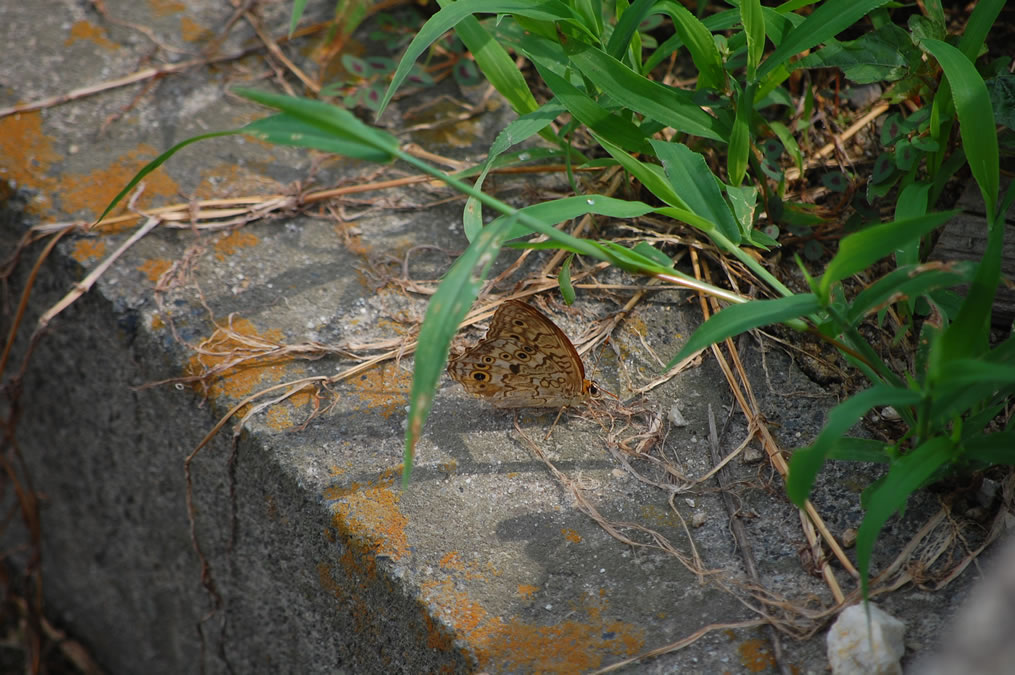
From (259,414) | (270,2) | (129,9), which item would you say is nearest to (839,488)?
(259,414)

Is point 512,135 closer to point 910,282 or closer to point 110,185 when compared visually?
point 910,282

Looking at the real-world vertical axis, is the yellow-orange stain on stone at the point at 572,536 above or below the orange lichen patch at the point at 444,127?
below

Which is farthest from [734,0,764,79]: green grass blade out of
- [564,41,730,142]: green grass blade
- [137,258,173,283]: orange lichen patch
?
[137,258,173,283]: orange lichen patch

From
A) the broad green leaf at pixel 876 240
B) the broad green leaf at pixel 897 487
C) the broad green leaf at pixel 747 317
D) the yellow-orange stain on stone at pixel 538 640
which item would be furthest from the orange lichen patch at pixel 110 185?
the broad green leaf at pixel 897 487

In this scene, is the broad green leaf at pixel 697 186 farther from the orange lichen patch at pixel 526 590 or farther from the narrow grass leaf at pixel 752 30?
the orange lichen patch at pixel 526 590

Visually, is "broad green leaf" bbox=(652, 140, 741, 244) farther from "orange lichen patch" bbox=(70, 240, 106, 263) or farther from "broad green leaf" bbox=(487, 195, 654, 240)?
"orange lichen patch" bbox=(70, 240, 106, 263)
